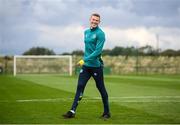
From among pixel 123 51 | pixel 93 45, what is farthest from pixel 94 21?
pixel 123 51

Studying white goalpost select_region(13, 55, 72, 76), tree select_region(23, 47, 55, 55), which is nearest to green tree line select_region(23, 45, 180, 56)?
tree select_region(23, 47, 55, 55)

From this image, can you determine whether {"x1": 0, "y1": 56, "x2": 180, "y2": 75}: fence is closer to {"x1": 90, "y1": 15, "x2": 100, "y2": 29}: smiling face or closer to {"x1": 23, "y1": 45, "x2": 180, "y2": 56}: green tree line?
{"x1": 23, "y1": 45, "x2": 180, "y2": 56}: green tree line

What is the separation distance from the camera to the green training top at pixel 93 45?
34.7ft

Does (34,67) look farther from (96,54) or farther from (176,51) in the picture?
(96,54)

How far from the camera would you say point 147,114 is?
11.5 metres

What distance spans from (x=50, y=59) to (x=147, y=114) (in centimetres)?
5949

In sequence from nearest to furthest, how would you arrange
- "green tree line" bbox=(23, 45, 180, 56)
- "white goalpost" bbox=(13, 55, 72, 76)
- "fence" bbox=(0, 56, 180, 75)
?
"white goalpost" bbox=(13, 55, 72, 76)
"fence" bbox=(0, 56, 180, 75)
"green tree line" bbox=(23, 45, 180, 56)

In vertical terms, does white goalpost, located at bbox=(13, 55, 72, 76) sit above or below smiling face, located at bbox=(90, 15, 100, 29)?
below

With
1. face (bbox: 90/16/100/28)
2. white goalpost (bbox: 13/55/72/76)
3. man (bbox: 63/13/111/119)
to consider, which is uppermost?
face (bbox: 90/16/100/28)

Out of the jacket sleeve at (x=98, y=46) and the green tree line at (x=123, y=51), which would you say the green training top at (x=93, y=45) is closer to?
the jacket sleeve at (x=98, y=46)

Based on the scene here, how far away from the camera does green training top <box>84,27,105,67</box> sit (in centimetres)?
1058

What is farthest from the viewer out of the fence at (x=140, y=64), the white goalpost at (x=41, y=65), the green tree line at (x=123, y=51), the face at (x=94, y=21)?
the green tree line at (x=123, y=51)

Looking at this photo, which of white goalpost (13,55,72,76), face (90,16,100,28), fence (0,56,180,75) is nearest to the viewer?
face (90,16,100,28)

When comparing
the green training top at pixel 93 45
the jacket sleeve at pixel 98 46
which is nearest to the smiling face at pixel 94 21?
the green training top at pixel 93 45
